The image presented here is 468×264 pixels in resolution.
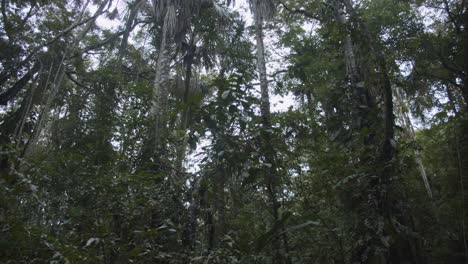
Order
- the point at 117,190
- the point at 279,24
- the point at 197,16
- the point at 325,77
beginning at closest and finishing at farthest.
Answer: the point at 117,190, the point at 325,77, the point at 197,16, the point at 279,24

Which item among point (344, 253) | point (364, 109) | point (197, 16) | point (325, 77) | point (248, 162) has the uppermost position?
point (197, 16)

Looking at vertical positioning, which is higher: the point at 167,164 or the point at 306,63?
the point at 306,63

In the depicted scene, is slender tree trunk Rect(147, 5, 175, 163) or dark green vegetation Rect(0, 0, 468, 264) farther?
slender tree trunk Rect(147, 5, 175, 163)

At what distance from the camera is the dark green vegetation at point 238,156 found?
3037 millimetres

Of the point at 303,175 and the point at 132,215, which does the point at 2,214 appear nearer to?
the point at 132,215

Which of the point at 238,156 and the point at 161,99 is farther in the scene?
the point at 161,99

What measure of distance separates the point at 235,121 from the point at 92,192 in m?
2.01

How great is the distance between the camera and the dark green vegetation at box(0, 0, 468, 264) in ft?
9.96

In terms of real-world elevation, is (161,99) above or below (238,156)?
above

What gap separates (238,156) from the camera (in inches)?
119

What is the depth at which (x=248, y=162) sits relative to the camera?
9.62 ft

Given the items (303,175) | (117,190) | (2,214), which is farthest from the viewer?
(303,175)

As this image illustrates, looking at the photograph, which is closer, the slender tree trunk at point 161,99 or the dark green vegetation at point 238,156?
the dark green vegetation at point 238,156

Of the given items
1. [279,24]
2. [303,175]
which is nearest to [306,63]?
[279,24]
